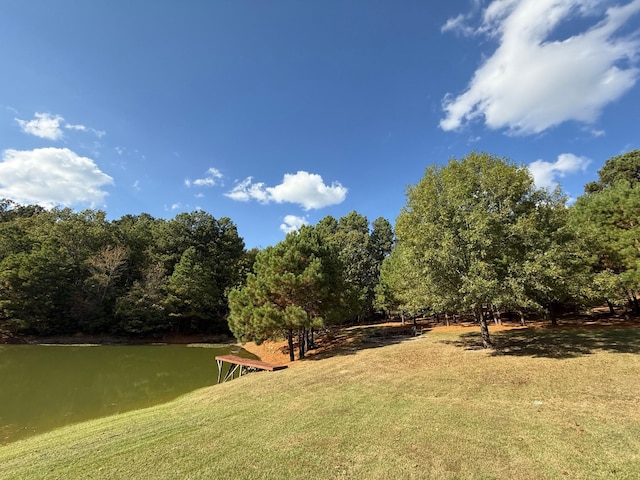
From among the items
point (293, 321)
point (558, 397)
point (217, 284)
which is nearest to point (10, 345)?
point (217, 284)

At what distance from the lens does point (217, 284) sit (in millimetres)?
39094

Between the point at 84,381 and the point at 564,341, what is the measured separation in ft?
72.6

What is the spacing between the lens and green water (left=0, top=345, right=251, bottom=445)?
36.3 ft

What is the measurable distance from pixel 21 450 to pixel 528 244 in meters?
15.4

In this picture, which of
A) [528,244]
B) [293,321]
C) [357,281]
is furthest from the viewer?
[357,281]

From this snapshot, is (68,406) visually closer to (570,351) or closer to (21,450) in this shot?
(21,450)

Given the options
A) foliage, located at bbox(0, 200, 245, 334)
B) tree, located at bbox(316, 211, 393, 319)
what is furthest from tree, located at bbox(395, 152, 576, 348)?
foliage, located at bbox(0, 200, 245, 334)

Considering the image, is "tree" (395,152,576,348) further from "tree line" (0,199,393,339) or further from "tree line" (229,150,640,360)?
"tree line" (0,199,393,339)

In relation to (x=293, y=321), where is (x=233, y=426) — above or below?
below

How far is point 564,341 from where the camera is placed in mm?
14344

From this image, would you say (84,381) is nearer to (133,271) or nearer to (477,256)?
(477,256)

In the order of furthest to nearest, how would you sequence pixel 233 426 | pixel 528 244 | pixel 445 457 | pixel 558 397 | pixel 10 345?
pixel 10 345 < pixel 528 244 < pixel 558 397 < pixel 233 426 < pixel 445 457

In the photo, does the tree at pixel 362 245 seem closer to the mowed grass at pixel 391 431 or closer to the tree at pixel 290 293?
the tree at pixel 290 293

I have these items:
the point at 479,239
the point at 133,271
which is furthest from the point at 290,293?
the point at 133,271
